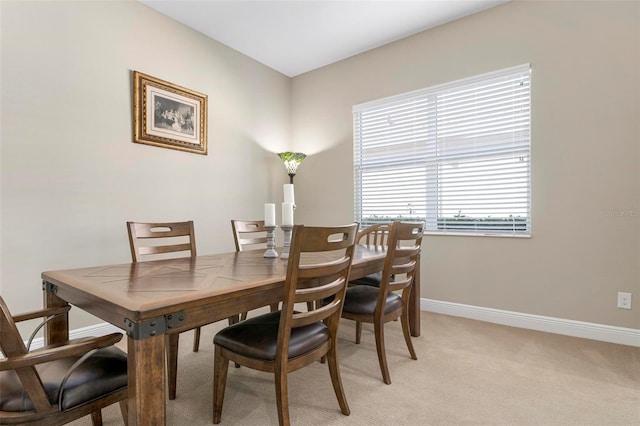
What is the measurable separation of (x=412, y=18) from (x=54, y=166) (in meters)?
3.21

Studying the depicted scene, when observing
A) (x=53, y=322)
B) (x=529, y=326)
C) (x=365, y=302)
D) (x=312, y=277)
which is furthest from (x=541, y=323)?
(x=53, y=322)

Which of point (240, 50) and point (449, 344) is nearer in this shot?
point (449, 344)

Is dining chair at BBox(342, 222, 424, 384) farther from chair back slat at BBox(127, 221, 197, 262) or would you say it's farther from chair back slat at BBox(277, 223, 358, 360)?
chair back slat at BBox(127, 221, 197, 262)

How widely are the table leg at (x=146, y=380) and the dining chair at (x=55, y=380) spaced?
0.15 metres

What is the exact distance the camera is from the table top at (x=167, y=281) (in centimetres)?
100

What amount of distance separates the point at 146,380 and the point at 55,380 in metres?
0.34

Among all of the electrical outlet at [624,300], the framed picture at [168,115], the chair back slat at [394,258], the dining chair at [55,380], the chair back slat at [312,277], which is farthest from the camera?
the framed picture at [168,115]

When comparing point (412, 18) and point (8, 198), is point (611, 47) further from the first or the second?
point (8, 198)

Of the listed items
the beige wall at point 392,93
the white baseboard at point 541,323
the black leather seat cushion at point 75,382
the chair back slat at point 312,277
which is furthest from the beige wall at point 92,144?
the white baseboard at point 541,323

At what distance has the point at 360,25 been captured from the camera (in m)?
3.06

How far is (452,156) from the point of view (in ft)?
9.98

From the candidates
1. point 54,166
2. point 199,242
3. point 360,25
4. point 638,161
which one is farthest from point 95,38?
point 638,161

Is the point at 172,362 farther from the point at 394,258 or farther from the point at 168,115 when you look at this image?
the point at 168,115

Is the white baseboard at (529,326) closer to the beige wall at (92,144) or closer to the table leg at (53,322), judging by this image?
the beige wall at (92,144)
